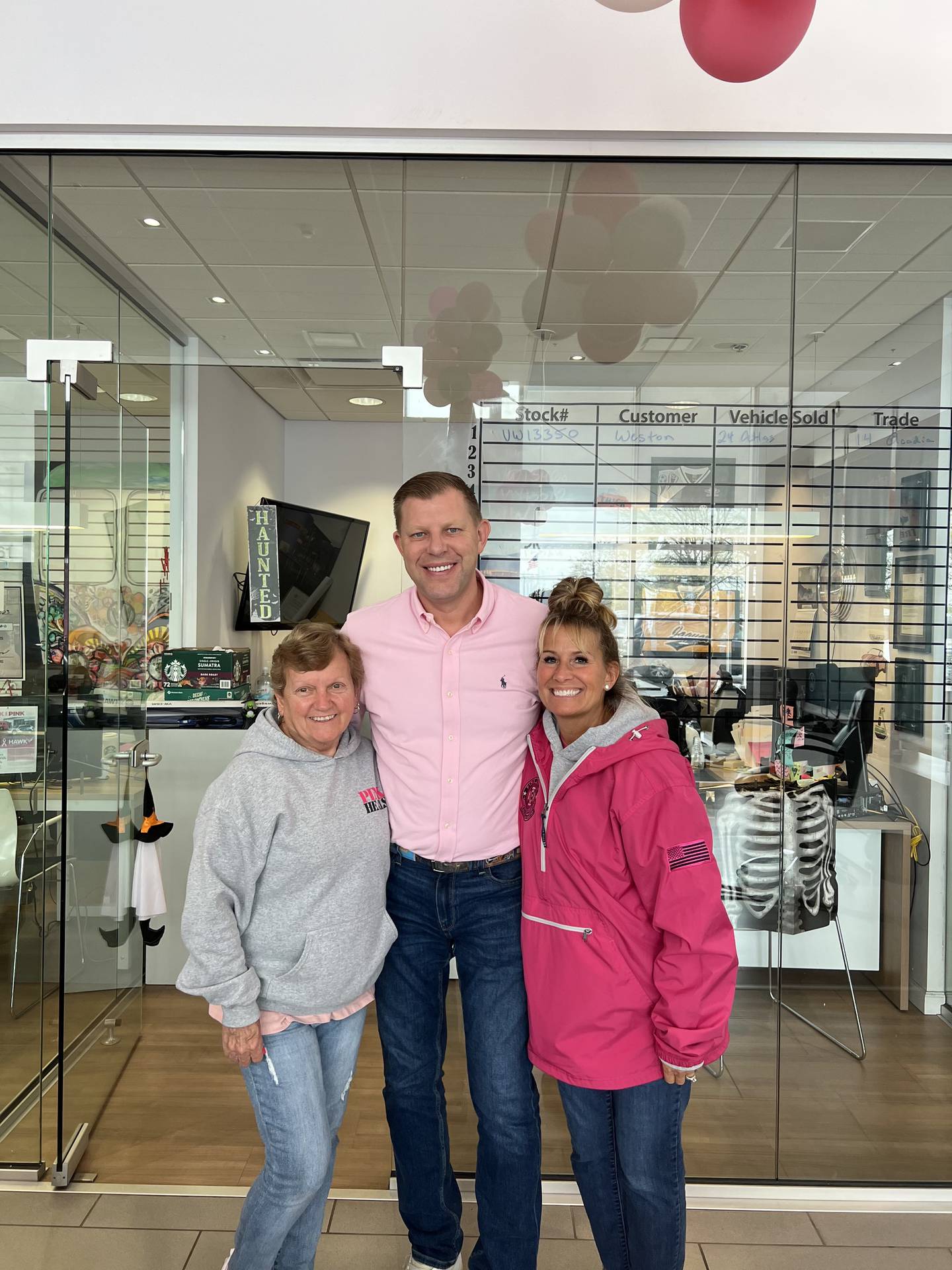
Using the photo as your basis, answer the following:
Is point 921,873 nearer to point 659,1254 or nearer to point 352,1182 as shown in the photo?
point 659,1254

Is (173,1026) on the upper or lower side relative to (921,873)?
lower

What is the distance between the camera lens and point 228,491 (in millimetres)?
3090

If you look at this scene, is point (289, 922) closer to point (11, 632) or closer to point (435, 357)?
point (11, 632)

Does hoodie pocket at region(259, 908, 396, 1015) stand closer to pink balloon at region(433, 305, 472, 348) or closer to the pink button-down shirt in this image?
the pink button-down shirt

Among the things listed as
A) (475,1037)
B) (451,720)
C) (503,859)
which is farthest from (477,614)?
(475,1037)

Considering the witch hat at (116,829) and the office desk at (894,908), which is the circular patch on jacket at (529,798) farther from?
the witch hat at (116,829)

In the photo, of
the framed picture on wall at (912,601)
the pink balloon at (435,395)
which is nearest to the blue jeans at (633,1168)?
the framed picture on wall at (912,601)

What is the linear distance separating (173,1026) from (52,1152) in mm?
700

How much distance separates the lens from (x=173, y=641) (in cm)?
307

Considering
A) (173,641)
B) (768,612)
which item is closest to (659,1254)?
(768,612)

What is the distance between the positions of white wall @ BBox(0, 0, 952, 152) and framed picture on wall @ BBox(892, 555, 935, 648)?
110 centimetres

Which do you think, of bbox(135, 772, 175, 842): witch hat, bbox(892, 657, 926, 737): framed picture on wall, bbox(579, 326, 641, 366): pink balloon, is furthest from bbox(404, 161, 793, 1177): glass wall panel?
bbox(135, 772, 175, 842): witch hat

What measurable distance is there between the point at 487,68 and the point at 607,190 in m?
0.42

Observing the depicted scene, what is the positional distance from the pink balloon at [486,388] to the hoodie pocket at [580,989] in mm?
1345
